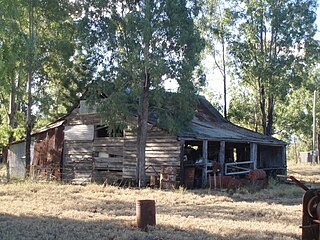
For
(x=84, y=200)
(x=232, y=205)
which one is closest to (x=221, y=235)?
(x=232, y=205)

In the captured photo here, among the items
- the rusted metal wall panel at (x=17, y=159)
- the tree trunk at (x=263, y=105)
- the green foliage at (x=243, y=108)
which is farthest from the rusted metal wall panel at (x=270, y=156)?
the rusted metal wall panel at (x=17, y=159)

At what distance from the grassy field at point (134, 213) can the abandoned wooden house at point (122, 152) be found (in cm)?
312

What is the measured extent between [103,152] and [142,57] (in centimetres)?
597

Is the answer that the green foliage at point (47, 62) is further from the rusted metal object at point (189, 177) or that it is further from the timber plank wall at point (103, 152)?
the rusted metal object at point (189, 177)

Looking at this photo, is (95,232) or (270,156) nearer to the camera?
(95,232)

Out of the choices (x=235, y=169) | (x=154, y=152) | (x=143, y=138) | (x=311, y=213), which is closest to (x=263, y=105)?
(x=235, y=169)

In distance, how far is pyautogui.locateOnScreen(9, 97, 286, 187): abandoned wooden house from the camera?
19938 millimetres

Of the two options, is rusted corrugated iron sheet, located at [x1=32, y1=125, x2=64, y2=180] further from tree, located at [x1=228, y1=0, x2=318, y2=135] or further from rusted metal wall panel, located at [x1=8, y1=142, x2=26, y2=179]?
tree, located at [x1=228, y1=0, x2=318, y2=135]

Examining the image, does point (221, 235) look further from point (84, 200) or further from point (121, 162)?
point (121, 162)

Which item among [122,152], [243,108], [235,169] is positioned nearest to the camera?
[122,152]

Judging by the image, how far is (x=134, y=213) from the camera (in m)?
11.0

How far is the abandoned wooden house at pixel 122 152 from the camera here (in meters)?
19.9

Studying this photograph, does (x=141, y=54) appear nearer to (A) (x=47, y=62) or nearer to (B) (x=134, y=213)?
(A) (x=47, y=62)

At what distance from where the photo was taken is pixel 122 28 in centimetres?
1972
